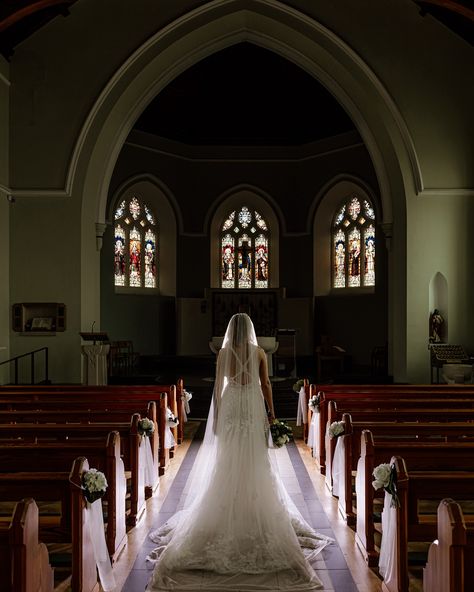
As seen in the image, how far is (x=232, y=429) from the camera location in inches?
201

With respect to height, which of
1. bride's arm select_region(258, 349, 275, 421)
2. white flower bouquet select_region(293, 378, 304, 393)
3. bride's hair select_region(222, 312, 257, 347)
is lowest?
white flower bouquet select_region(293, 378, 304, 393)

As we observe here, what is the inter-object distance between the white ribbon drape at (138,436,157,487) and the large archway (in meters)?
7.64

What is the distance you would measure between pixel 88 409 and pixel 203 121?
1398cm

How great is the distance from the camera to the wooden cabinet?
1341 cm

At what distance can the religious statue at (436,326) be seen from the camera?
43.8 ft

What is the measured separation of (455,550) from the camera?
2791mm

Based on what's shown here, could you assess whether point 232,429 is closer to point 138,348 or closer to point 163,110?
point 138,348

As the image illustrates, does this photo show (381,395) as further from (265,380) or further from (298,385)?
(265,380)

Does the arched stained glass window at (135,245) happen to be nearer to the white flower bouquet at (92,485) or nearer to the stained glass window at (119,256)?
the stained glass window at (119,256)

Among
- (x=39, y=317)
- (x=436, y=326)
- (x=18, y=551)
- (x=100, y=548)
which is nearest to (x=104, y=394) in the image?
(x=100, y=548)

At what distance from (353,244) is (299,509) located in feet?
45.9

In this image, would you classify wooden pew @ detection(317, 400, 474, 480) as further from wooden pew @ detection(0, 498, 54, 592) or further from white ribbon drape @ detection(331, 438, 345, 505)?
wooden pew @ detection(0, 498, 54, 592)

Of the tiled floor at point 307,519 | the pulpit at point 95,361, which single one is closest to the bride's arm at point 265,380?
the tiled floor at point 307,519

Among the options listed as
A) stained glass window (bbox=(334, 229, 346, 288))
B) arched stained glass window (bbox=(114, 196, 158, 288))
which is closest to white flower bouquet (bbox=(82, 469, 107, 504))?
arched stained glass window (bbox=(114, 196, 158, 288))
